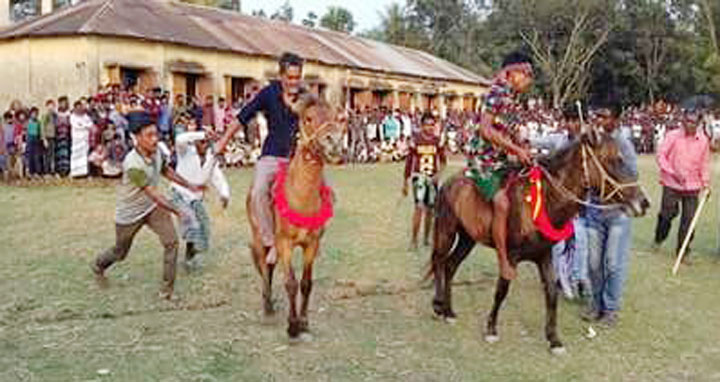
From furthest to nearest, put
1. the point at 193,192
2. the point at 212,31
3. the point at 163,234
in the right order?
the point at 212,31, the point at 193,192, the point at 163,234

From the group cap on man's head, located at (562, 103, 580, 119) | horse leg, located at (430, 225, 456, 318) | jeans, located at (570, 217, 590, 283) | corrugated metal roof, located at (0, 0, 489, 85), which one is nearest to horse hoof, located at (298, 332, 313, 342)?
horse leg, located at (430, 225, 456, 318)

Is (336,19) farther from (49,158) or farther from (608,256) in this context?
(608,256)

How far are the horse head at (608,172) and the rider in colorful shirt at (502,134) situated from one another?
1.48 ft

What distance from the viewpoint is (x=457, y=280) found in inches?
331

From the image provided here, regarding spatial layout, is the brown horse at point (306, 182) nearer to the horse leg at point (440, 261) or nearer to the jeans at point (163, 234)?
the jeans at point (163, 234)

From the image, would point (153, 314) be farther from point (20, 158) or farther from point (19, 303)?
point (20, 158)

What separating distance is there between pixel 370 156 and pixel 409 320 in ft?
63.6

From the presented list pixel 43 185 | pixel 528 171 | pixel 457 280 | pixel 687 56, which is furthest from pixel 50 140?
pixel 687 56

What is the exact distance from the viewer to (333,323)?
6738 millimetres

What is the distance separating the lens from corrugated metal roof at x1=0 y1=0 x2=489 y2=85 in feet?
69.1

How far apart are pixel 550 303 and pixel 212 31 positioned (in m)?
20.7

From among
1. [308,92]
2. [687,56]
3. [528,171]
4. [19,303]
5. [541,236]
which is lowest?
[19,303]

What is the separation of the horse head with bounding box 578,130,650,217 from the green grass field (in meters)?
1.24

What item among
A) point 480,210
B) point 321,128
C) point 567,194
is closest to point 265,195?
point 321,128
